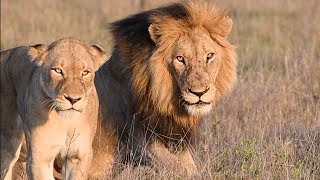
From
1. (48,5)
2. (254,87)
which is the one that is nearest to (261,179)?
(254,87)

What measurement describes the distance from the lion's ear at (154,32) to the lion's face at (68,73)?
583 millimetres

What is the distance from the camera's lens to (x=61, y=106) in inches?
177

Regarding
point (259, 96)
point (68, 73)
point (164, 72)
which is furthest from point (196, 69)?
point (259, 96)

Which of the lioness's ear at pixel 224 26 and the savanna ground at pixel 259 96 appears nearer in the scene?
the savanna ground at pixel 259 96

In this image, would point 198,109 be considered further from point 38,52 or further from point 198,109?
point 38,52

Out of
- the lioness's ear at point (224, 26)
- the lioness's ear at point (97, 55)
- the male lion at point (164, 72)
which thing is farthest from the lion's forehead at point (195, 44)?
the lioness's ear at point (97, 55)

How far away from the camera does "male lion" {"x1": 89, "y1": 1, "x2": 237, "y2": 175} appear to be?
5387 mm

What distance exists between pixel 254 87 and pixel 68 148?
123 inches

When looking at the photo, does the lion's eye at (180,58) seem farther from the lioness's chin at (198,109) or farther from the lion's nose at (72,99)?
the lion's nose at (72,99)

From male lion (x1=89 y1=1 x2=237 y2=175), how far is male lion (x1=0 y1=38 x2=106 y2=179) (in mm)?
451

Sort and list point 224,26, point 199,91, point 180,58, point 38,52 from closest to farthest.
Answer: point 38,52 < point 199,91 < point 180,58 < point 224,26

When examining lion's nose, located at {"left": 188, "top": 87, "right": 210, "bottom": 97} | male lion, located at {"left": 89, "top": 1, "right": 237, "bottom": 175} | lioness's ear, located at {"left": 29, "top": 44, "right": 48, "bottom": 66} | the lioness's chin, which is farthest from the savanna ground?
lioness's ear, located at {"left": 29, "top": 44, "right": 48, "bottom": 66}

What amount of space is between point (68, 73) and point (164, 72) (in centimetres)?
100

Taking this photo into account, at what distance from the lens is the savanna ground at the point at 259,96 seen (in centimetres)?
540
